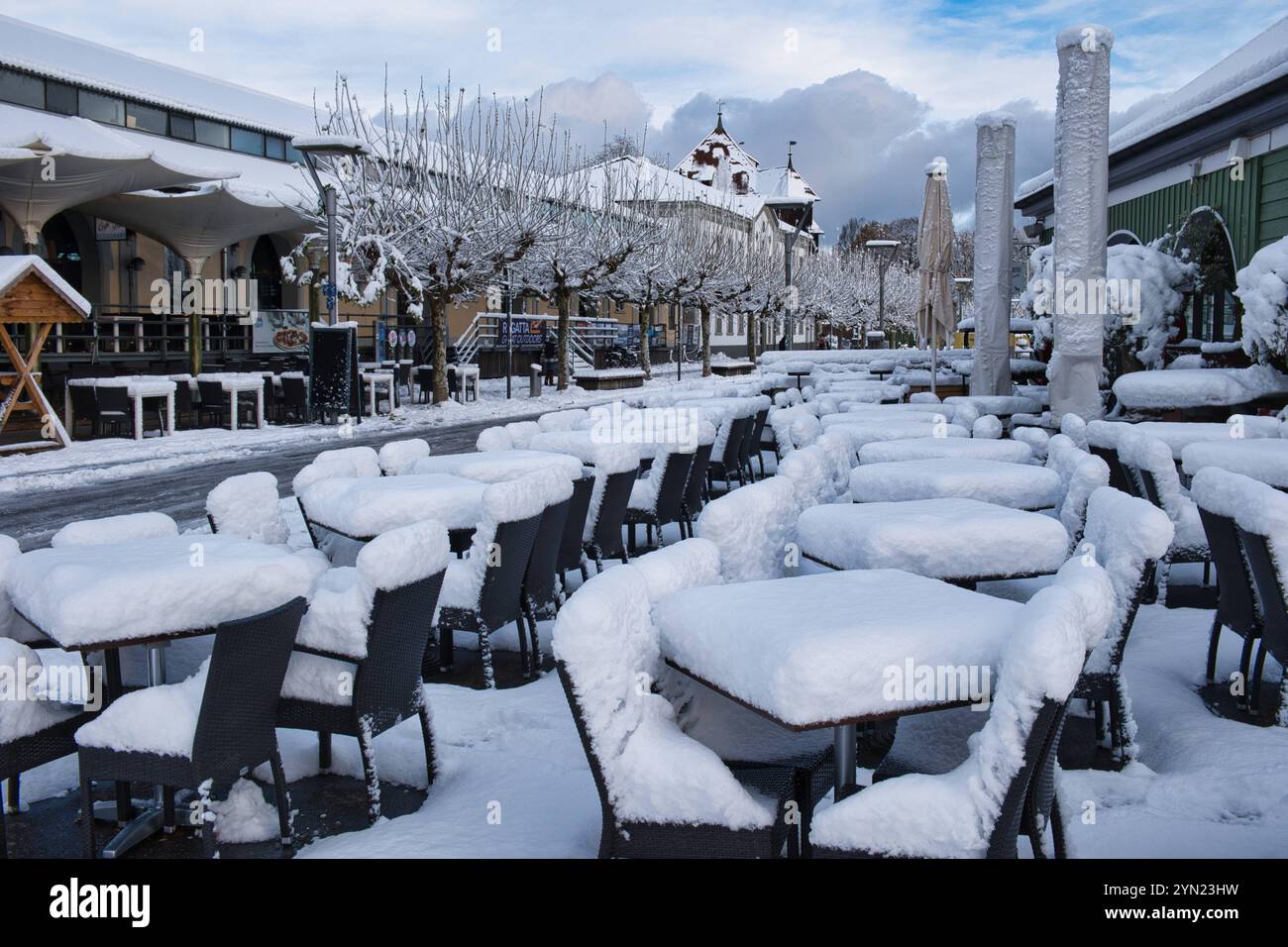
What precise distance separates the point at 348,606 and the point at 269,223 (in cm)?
2265

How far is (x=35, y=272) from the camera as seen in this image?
43.0ft

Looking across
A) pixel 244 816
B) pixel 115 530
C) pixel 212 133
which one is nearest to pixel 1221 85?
pixel 115 530

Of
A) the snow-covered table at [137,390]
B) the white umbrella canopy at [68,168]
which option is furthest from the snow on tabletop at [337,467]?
the white umbrella canopy at [68,168]

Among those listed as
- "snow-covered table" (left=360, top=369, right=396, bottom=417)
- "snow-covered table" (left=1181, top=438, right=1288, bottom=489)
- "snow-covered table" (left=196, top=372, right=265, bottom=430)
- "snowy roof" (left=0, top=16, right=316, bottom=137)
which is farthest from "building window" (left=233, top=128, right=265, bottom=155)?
"snow-covered table" (left=1181, top=438, right=1288, bottom=489)

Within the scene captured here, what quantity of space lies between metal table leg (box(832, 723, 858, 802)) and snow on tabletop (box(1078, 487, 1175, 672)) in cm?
90

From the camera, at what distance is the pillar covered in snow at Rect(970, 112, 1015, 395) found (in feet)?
39.5

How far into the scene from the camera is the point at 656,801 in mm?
2689

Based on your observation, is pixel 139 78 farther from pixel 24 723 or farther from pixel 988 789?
pixel 988 789

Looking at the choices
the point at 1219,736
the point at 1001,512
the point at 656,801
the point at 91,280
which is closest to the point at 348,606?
the point at 656,801

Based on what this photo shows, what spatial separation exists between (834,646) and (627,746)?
57cm

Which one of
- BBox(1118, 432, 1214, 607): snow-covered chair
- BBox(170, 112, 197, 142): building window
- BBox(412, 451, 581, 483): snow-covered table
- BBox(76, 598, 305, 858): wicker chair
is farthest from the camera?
BBox(170, 112, 197, 142): building window

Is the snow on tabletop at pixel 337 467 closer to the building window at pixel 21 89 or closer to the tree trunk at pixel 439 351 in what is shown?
the tree trunk at pixel 439 351

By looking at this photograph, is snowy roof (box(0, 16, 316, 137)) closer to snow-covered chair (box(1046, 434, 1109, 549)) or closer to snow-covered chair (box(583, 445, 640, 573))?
snow-covered chair (box(583, 445, 640, 573))
